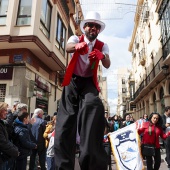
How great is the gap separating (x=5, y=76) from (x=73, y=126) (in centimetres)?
1032

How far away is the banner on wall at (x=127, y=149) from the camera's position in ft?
17.6

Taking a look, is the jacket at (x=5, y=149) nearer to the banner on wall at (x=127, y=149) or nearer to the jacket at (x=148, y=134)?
the banner on wall at (x=127, y=149)

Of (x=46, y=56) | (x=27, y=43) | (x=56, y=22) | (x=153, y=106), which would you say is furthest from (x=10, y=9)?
(x=153, y=106)

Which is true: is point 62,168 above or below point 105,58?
below

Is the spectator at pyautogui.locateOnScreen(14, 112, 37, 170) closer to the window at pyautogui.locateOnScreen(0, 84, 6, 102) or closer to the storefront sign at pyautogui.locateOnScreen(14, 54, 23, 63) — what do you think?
the window at pyautogui.locateOnScreen(0, 84, 6, 102)

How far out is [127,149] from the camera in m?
5.61

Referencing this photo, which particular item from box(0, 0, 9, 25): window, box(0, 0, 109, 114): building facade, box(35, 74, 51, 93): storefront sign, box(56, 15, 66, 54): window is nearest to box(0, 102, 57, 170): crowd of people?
box(0, 0, 109, 114): building facade

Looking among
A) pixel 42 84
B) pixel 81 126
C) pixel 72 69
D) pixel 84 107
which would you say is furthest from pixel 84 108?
pixel 42 84

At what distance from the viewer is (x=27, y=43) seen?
11.4 metres

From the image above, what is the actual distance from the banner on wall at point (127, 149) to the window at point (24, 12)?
8.69 meters

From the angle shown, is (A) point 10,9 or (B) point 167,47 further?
(B) point 167,47

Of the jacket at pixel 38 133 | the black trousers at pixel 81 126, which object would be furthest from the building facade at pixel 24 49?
the black trousers at pixel 81 126

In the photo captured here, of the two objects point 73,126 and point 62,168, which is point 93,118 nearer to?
point 73,126

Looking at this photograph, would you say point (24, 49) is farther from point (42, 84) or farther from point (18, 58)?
point (42, 84)
